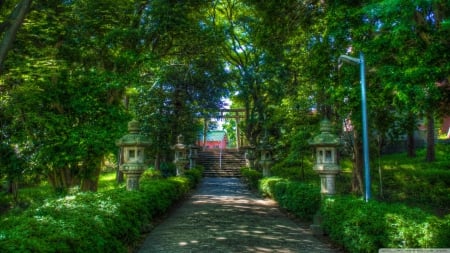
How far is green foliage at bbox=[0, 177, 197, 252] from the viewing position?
3932 mm

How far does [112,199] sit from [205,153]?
28.4 meters

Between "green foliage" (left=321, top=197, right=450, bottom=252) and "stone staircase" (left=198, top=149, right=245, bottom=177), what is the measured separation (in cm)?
2274

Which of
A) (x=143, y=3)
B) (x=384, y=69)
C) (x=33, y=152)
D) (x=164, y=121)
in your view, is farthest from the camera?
(x=164, y=121)

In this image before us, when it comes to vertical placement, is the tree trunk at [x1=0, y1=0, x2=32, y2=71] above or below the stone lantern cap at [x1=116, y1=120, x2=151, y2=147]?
above

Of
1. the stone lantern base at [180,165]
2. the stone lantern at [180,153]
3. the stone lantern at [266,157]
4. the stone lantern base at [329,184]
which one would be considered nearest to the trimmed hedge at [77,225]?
the stone lantern base at [329,184]

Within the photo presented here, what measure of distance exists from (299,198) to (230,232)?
3.10 m

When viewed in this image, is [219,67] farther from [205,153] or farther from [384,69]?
[205,153]

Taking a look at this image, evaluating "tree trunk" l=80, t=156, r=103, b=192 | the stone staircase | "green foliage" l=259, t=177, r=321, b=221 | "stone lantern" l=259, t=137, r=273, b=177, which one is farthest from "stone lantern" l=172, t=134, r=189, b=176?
the stone staircase

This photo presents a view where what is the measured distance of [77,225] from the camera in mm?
4957

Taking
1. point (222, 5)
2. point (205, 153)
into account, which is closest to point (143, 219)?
point (222, 5)

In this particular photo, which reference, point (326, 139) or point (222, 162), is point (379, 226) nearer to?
point (326, 139)

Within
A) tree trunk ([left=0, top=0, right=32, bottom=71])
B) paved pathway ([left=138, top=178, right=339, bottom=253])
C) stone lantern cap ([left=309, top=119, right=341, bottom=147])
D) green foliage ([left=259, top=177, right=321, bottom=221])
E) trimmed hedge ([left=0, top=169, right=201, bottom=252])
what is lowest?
paved pathway ([left=138, top=178, right=339, bottom=253])

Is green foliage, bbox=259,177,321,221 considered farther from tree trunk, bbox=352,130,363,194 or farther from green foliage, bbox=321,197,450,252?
tree trunk, bbox=352,130,363,194

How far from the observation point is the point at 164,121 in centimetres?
1711
